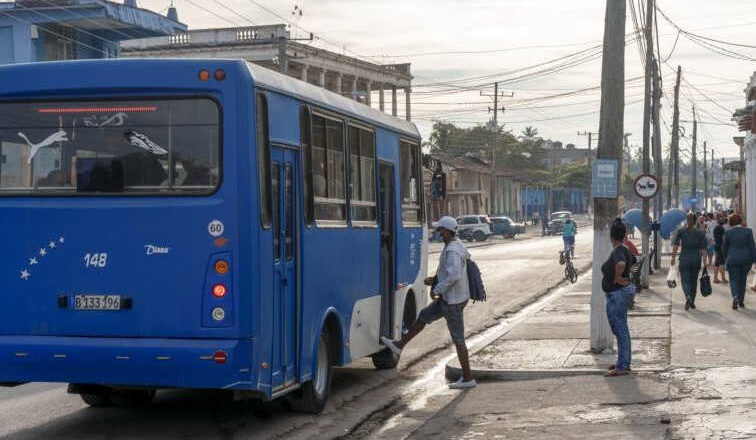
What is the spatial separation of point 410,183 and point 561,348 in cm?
306

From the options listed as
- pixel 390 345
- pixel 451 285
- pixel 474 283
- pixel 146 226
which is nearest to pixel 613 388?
pixel 474 283

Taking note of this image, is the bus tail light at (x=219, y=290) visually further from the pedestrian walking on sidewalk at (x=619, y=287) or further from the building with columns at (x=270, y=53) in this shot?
the building with columns at (x=270, y=53)

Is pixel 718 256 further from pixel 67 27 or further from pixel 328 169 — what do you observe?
pixel 67 27

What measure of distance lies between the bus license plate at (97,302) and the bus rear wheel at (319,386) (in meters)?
2.24

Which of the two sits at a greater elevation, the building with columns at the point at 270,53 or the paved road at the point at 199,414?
the building with columns at the point at 270,53

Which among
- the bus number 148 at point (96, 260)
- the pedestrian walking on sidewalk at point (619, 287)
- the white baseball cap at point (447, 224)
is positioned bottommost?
the pedestrian walking on sidewalk at point (619, 287)

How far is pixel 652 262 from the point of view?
3828 cm

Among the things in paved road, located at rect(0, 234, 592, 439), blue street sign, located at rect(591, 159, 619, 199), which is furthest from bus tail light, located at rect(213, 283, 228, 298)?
blue street sign, located at rect(591, 159, 619, 199)

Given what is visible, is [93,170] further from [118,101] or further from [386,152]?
[386,152]

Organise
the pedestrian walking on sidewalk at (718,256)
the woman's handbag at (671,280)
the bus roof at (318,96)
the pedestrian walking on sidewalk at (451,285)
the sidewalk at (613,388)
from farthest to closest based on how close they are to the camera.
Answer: the pedestrian walking on sidewalk at (718,256), the woman's handbag at (671,280), the pedestrian walking on sidewalk at (451,285), the sidewalk at (613,388), the bus roof at (318,96)

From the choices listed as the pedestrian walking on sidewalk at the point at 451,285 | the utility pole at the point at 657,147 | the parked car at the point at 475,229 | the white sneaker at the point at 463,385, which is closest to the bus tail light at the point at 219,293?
the pedestrian walking on sidewalk at the point at 451,285

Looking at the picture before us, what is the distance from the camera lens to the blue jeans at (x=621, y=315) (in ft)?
45.7

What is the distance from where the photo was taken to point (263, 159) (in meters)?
10.1

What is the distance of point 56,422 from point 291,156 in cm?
313
